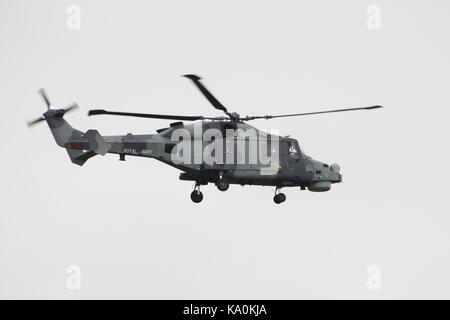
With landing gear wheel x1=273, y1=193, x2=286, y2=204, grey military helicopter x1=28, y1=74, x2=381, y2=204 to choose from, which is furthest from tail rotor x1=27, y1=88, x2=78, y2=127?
landing gear wheel x1=273, y1=193, x2=286, y2=204

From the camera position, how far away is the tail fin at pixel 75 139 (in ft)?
162

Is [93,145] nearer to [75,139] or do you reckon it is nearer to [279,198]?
[75,139]

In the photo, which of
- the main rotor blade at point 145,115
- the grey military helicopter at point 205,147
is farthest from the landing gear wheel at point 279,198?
the main rotor blade at point 145,115

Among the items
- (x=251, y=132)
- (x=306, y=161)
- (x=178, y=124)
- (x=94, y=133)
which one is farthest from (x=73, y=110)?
(x=306, y=161)

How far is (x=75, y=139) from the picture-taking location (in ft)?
163

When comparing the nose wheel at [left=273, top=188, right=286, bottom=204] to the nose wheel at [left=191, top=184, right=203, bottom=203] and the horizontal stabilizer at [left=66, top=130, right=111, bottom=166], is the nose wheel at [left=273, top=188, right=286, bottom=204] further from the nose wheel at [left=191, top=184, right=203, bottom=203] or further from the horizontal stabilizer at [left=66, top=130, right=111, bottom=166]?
the horizontal stabilizer at [left=66, top=130, right=111, bottom=166]

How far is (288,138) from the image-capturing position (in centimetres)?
5425

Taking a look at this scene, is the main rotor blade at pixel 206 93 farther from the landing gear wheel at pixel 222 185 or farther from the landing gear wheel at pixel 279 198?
the landing gear wheel at pixel 279 198

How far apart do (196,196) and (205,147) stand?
8.43 feet

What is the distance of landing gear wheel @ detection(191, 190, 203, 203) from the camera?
51906mm

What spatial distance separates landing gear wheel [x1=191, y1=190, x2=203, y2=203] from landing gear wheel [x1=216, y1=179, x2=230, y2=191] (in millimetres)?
1171

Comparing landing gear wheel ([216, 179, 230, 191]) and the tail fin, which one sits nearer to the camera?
the tail fin
